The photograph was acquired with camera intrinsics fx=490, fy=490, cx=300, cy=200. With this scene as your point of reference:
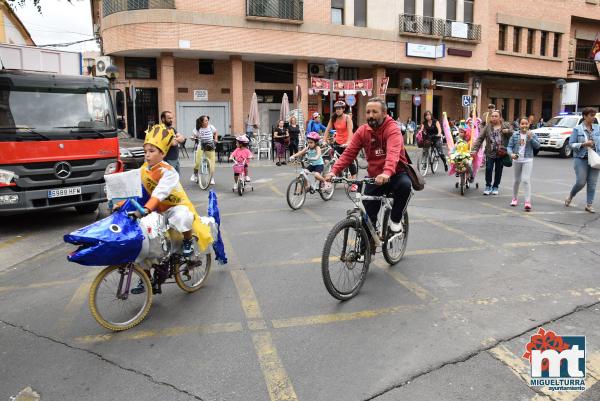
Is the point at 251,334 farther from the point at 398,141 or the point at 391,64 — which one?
the point at 391,64

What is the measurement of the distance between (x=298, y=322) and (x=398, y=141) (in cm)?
210

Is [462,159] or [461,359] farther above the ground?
[462,159]

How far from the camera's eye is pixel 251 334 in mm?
4047

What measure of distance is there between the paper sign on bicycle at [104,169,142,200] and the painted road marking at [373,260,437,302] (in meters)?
2.83

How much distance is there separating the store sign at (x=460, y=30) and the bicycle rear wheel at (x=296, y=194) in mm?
25717

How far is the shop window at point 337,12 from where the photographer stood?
27.2 metres

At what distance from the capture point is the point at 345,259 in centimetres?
474

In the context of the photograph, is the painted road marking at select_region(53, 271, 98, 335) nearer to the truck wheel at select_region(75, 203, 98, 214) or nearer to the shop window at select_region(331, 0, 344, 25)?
the truck wheel at select_region(75, 203, 98, 214)

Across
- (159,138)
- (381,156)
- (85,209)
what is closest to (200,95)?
(85,209)

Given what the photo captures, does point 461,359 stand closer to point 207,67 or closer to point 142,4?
point 142,4

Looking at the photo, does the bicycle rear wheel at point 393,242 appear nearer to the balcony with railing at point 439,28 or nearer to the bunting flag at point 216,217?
the bunting flag at point 216,217

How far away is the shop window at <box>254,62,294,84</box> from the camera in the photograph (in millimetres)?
28219

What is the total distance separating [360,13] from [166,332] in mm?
27133

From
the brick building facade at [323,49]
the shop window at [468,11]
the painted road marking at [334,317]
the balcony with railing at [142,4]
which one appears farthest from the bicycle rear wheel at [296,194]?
the shop window at [468,11]
